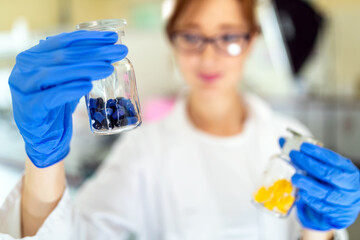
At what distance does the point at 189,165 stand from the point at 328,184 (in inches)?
21.6

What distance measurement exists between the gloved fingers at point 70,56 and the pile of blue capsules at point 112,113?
0.10m

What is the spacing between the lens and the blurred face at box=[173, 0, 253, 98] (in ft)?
3.98

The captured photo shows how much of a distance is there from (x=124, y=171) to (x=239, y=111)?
60cm

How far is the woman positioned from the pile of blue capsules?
65 millimetres

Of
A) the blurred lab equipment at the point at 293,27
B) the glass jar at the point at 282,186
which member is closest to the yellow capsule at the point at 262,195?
the glass jar at the point at 282,186

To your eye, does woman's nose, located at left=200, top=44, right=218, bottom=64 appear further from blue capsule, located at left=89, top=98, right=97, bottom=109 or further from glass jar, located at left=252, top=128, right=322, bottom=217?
blue capsule, located at left=89, top=98, right=97, bottom=109

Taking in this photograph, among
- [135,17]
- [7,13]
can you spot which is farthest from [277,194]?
[135,17]

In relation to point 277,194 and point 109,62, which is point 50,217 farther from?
point 277,194

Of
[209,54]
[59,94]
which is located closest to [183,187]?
[209,54]

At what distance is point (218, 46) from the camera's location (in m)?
1.21

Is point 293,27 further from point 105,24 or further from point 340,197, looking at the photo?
point 105,24

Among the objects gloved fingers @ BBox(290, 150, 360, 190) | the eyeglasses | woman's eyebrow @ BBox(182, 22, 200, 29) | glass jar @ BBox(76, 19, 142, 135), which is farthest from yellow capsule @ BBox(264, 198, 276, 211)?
woman's eyebrow @ BBox(182, 22, 200, 29)

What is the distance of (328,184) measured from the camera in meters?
0.88

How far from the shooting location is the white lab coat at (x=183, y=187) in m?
1.18
